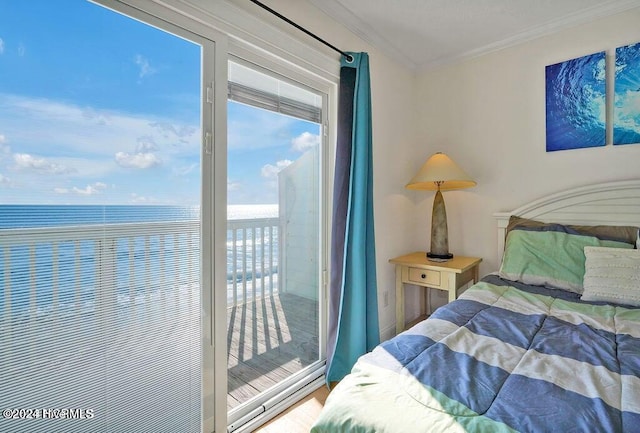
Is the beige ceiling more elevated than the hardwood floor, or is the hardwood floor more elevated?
the beige ceiling

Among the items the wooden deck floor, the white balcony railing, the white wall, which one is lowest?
the wooden deck floor

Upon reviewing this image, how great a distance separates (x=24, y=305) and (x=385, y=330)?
2254mm

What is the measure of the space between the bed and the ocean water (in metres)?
0.90

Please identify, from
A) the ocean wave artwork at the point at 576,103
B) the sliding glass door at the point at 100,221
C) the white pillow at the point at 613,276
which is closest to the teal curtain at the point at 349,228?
the sliding glass door at the point at 100,221

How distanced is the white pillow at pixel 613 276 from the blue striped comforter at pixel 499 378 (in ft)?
0.47

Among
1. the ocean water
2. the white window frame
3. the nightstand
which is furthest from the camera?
the nightstand

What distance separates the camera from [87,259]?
1.13m

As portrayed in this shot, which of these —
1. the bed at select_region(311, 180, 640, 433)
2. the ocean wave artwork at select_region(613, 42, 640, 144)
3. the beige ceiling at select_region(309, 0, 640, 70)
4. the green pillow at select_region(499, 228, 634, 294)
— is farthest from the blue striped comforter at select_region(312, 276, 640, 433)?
the beige ceiling at select_region(309, 0, 640, 70)

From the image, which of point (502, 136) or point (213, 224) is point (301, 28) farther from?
point (502, 136)

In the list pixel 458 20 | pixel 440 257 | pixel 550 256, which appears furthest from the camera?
pixel 440 257

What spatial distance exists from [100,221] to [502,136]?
269cm

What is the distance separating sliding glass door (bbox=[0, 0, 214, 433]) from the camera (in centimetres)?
101

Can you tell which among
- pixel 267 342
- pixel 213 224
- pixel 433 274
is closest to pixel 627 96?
pixel 433 274

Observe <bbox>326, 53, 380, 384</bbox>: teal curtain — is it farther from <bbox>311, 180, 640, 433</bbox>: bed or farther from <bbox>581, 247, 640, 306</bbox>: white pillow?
<bbox>581, 247, 640, 306</bbox>: white pillow
